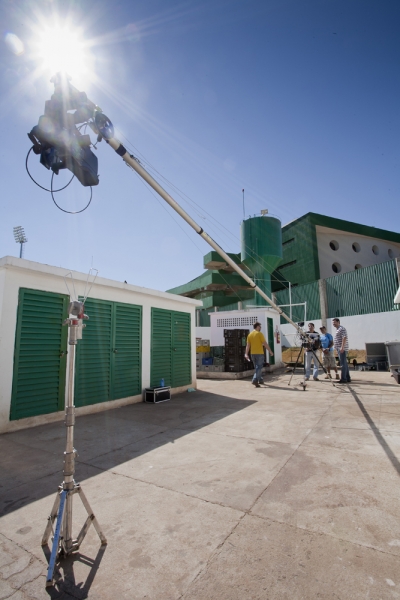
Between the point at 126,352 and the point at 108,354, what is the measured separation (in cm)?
60

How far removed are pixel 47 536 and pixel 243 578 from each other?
1.33 meters

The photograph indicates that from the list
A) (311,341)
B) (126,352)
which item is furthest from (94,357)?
(311,341)

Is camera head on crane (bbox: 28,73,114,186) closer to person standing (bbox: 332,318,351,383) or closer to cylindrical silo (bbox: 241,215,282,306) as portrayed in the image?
person standing (bbox: 332,318,351,383)

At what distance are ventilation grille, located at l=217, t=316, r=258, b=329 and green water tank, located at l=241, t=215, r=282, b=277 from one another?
960 cm

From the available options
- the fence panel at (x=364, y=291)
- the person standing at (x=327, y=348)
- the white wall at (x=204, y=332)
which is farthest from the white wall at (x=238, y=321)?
the white wall at (x=204, y=332)

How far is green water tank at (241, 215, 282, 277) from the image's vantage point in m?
24.3

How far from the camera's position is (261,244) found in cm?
2428

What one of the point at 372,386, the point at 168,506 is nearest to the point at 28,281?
the point at 168,506

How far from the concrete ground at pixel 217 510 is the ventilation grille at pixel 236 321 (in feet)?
34.0

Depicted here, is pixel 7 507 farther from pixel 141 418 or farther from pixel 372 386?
pixel 372 386

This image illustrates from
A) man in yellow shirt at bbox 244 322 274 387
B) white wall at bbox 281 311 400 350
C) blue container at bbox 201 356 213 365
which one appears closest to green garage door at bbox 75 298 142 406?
man in yellow shirt at bbox 244 322 274 387

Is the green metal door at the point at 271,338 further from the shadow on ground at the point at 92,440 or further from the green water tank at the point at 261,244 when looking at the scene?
the green water tank at the point at 261,244

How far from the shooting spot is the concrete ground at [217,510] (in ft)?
5.67

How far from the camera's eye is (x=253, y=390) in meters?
9.08
